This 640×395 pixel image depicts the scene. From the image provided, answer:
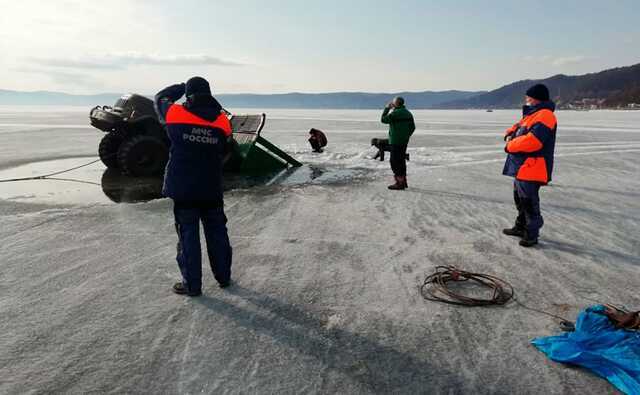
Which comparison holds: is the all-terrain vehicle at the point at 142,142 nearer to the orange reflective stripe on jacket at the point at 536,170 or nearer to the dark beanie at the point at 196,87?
the dark beanie at the point at 196,87

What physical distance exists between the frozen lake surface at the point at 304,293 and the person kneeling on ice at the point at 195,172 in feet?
1.06

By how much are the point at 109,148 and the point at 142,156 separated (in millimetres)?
1470

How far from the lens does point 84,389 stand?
87.1 inches

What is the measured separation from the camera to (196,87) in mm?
3004

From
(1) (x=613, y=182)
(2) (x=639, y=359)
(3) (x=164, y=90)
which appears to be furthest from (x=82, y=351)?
(1) (x=613, y=182)

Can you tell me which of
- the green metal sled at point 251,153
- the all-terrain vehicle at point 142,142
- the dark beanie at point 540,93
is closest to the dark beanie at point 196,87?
the dark beanie at point 540,93

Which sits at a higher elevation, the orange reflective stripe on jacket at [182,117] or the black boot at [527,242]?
the orange reflective stripe on jacket at [182,117]

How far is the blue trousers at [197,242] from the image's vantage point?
126 inches

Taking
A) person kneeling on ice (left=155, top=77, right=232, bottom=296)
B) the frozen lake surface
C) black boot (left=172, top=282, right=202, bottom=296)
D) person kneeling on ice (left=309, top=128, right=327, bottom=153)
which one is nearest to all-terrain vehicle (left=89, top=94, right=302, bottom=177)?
the frozen lake surface

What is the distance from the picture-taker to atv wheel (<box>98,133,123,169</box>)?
29.4ft

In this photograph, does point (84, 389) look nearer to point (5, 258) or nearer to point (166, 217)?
point (5, 258)

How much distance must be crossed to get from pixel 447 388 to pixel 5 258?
14.4 feet

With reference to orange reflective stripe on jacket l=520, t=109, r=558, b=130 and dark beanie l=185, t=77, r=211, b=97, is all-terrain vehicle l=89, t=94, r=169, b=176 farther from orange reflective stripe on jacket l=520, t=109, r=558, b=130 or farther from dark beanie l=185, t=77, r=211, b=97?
orange reflective stripe on jacket l=520, t=109, r=558, b=130

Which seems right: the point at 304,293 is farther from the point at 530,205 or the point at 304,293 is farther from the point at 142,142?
the point at 142,142
